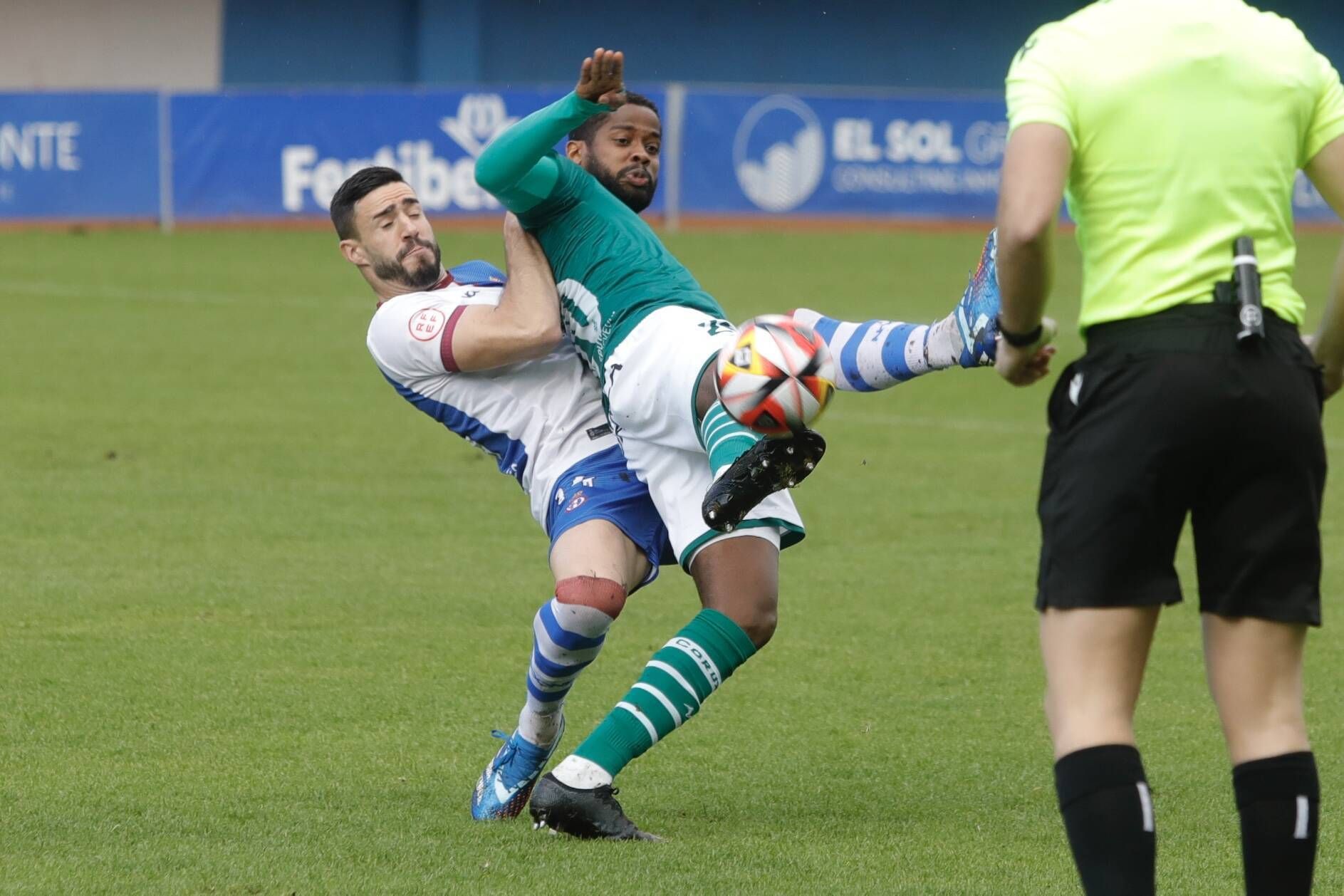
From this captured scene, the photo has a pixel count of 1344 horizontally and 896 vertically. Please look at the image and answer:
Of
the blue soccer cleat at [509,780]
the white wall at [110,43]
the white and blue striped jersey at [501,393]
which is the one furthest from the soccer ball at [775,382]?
the white wall at [110,43]

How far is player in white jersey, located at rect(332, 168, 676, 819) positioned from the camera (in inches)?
188

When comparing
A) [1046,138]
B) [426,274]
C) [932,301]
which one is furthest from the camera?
[932,301]

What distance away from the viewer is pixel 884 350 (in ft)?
15.8

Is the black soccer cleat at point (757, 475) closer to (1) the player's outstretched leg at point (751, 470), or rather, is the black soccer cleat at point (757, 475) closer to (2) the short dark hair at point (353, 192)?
(1) the player's outstretched leg at point (751, 470)

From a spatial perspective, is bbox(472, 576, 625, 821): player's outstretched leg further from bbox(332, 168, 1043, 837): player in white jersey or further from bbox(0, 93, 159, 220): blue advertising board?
bbox(0, 93, 159, 220): blue advertising board

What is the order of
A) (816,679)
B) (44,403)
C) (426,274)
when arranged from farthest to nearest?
1. (44,403)
2. (816,679)
3. (426,274)

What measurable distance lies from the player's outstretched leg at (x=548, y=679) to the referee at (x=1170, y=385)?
1612 mm

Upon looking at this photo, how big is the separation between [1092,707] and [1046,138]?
0.93 m

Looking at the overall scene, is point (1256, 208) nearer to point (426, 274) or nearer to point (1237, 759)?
point (1237, 759)

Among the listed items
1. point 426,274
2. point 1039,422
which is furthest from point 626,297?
point 1039,422

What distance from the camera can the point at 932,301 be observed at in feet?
60.3

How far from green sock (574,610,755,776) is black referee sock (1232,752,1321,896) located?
157 cm

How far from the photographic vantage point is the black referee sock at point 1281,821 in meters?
3.24

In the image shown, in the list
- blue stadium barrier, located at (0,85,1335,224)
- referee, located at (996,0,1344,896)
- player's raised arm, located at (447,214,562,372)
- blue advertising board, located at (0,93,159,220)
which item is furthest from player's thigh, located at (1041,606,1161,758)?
blue advertising board, located at (0,93,159,220)
